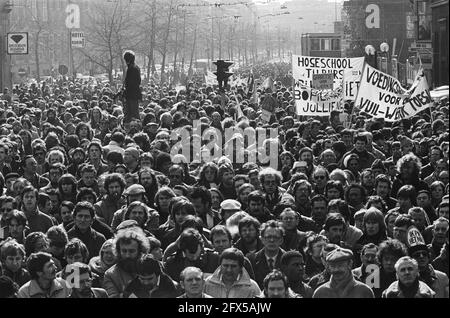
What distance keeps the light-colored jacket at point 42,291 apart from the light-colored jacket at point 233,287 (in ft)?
3.55

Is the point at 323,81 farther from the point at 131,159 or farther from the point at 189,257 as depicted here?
the point at 189,257

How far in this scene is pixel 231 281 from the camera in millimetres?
8922

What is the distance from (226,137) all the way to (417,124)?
12.2 ft

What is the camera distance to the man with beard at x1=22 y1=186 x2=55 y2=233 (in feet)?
39.1

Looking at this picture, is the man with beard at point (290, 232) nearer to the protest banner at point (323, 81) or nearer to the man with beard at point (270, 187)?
the man with beard at point (270, 187)

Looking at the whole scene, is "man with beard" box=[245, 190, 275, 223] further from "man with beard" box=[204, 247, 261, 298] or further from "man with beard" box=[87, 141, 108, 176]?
"man with beard" box=[87, 141, 108, 176]

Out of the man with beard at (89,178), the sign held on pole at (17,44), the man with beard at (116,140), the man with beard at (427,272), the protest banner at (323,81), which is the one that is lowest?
the man with beard at (427,272)

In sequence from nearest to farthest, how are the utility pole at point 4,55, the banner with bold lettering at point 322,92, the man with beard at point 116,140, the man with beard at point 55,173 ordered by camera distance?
1. the man with beard at point 55,173
2. the man with beard at point 116,140
3. the banner with bold lettering at point 322,92
4. the utility pole at point 4,55

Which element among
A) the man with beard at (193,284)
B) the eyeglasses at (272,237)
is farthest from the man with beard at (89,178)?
the man with beard at (193,284)

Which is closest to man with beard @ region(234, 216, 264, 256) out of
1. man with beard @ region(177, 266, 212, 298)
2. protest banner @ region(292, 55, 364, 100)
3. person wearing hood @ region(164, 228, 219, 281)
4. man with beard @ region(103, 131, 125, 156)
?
person wearing hood @ region(164, 228, 219, 281)

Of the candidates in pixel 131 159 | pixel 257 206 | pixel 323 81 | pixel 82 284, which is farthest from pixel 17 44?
pixel 82 284

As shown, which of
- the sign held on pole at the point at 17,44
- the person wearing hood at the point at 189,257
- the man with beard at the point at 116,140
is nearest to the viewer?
the person wearing hood at the point at 189,257

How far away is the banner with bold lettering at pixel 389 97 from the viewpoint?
18609 millimetres
